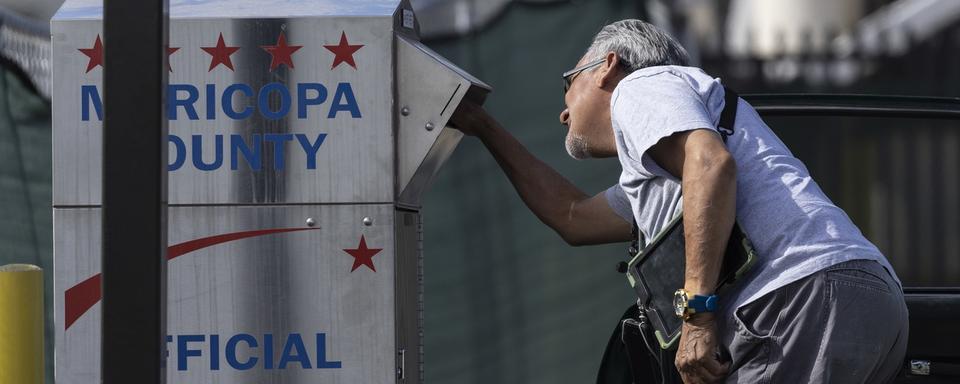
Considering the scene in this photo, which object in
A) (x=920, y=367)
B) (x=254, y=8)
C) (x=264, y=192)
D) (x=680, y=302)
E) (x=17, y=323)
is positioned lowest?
(x=920, y=367)

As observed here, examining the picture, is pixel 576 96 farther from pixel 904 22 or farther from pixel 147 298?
pixel 904 22

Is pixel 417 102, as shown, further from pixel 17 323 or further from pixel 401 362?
pixel 17 323

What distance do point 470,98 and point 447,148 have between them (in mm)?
149

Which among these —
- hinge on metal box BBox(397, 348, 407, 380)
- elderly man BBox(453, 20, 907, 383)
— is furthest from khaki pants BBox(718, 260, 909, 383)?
hinge on metal box BBox(397, 348, 407, 380)

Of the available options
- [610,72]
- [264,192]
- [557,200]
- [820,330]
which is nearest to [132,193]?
[264,192]

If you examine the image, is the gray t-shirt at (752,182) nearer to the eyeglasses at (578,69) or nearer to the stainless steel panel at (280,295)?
the eyeglasses at (578,69)

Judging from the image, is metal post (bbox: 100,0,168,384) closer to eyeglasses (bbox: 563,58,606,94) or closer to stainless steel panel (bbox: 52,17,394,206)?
stainless steel panel (bbox: 52,17,394,206)

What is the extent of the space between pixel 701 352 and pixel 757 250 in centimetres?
24

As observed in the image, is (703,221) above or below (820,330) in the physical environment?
above

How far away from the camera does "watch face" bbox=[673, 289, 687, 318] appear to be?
7.98ft

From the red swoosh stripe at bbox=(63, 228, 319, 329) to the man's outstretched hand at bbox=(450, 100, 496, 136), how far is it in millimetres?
604

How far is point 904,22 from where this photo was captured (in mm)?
5137

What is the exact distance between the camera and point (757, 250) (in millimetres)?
2492

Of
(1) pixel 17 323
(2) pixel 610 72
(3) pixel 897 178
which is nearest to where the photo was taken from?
(2) pixel 610 72
